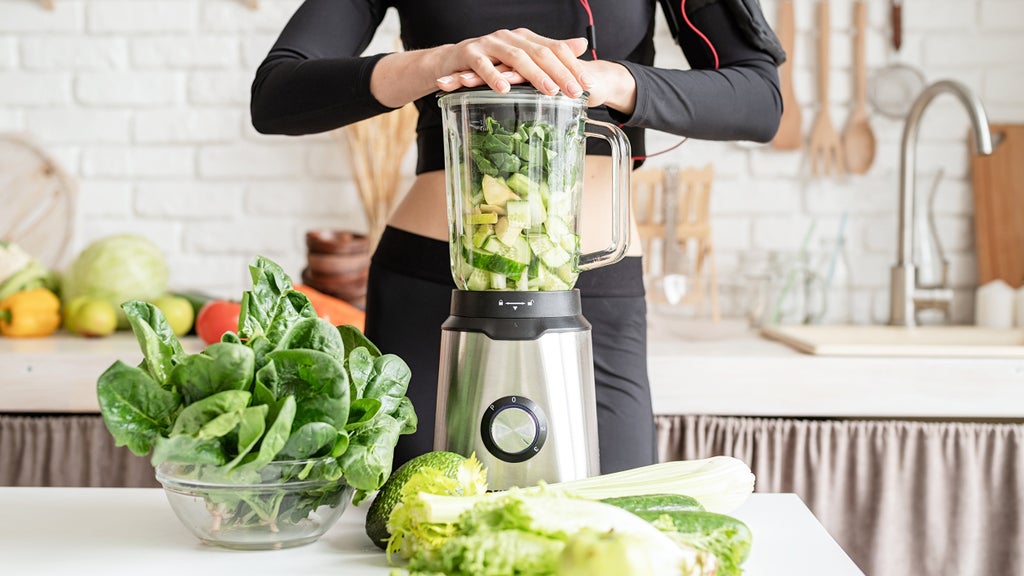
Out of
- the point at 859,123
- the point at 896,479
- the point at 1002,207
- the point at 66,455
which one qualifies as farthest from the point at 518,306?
the point at 1002,207

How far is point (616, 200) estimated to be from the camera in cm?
86

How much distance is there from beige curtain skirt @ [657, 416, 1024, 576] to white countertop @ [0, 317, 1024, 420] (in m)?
0.03

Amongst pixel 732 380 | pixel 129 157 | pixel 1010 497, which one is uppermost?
pixel 129 157

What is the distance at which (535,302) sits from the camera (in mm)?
737

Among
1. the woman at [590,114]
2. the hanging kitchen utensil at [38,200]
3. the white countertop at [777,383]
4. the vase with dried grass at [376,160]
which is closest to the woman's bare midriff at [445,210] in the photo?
the woman at [590,114]

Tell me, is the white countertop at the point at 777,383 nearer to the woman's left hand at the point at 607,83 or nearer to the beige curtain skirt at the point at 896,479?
the beige curtain skirt at the point at 896,479

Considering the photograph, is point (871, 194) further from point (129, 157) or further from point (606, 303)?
point (129, 157)

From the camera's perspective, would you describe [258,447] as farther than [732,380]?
No

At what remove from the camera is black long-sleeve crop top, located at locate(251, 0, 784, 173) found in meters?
0.95

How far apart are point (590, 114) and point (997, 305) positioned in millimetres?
1332

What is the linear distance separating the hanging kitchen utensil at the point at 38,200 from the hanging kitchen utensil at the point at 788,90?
5.32 feet

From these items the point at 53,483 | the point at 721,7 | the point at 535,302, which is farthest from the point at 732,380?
the point at 53,483

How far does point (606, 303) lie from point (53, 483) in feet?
3.86

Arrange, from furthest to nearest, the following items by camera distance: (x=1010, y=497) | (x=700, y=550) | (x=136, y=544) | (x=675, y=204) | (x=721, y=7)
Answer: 1. (x=675, y=204)
2. (x=1010, y=497)
3. (x=721, y=7)
4. (x=136, y=544)
5. (x=700, y=550)
